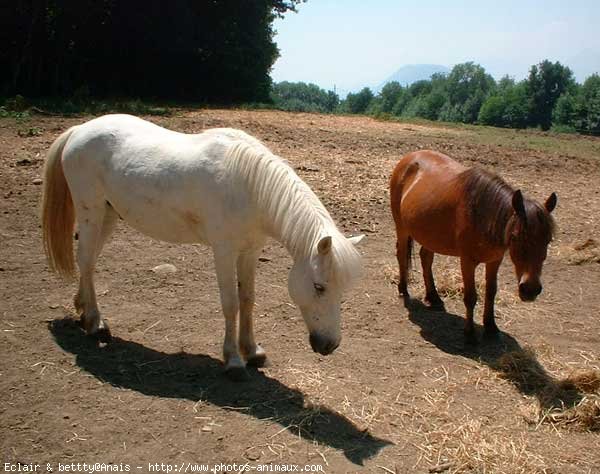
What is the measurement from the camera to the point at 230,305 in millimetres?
3727

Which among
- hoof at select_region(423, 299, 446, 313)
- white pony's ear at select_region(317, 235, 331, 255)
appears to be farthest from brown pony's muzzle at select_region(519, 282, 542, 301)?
white pony's ear at select_region(317, 235, 331, 255)

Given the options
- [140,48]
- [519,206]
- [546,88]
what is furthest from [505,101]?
[519,206]

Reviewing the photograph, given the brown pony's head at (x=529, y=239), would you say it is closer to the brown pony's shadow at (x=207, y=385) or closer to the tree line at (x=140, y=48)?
the brown pony's shadow at (x=207, y=385)

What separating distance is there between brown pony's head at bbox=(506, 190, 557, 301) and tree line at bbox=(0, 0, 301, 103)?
16.4m

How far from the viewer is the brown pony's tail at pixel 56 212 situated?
4.40 m

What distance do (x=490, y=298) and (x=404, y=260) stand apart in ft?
3.34

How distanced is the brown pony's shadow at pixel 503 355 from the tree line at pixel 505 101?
16.2 meters

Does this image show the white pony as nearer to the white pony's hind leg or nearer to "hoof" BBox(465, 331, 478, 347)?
the white pony's hind leg

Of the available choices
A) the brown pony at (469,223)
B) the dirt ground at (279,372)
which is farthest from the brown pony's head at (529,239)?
the dirt ground at (279,372)

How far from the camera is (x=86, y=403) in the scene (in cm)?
337

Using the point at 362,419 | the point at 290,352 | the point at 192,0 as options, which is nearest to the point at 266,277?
the point at 290,352

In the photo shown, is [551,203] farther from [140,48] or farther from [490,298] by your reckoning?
[140,48]

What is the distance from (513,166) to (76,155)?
9.07 meters

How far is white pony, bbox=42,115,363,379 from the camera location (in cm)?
325
